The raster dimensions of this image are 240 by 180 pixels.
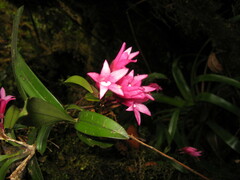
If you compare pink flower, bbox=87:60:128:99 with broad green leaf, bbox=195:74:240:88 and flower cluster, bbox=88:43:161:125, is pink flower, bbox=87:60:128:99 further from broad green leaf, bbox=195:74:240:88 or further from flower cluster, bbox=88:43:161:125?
broad green leaf, bbox=195:74:240:88

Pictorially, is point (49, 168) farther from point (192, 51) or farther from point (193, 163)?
point (192, 51)

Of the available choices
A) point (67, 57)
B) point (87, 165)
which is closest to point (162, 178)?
point (87, 165)

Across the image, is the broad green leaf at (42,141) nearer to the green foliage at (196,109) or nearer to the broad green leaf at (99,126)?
the broad green leaf at (99,126)

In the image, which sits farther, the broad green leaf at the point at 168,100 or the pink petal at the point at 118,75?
the broad green leaf at the point at 168,100

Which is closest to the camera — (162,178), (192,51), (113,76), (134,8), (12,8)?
Result: (113,76)

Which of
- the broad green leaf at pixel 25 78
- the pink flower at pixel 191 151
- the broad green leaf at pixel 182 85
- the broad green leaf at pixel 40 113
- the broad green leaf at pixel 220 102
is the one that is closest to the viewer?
the broad green leaf at pixel 40 113

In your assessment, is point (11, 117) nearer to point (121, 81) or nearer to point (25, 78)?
point (25, 78)

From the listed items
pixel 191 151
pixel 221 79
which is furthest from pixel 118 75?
pixel 221 79

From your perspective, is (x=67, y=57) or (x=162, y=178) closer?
(x=162, y=178)

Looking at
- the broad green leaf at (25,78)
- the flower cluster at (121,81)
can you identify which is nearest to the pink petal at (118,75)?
the flower cluster at (121,81)
